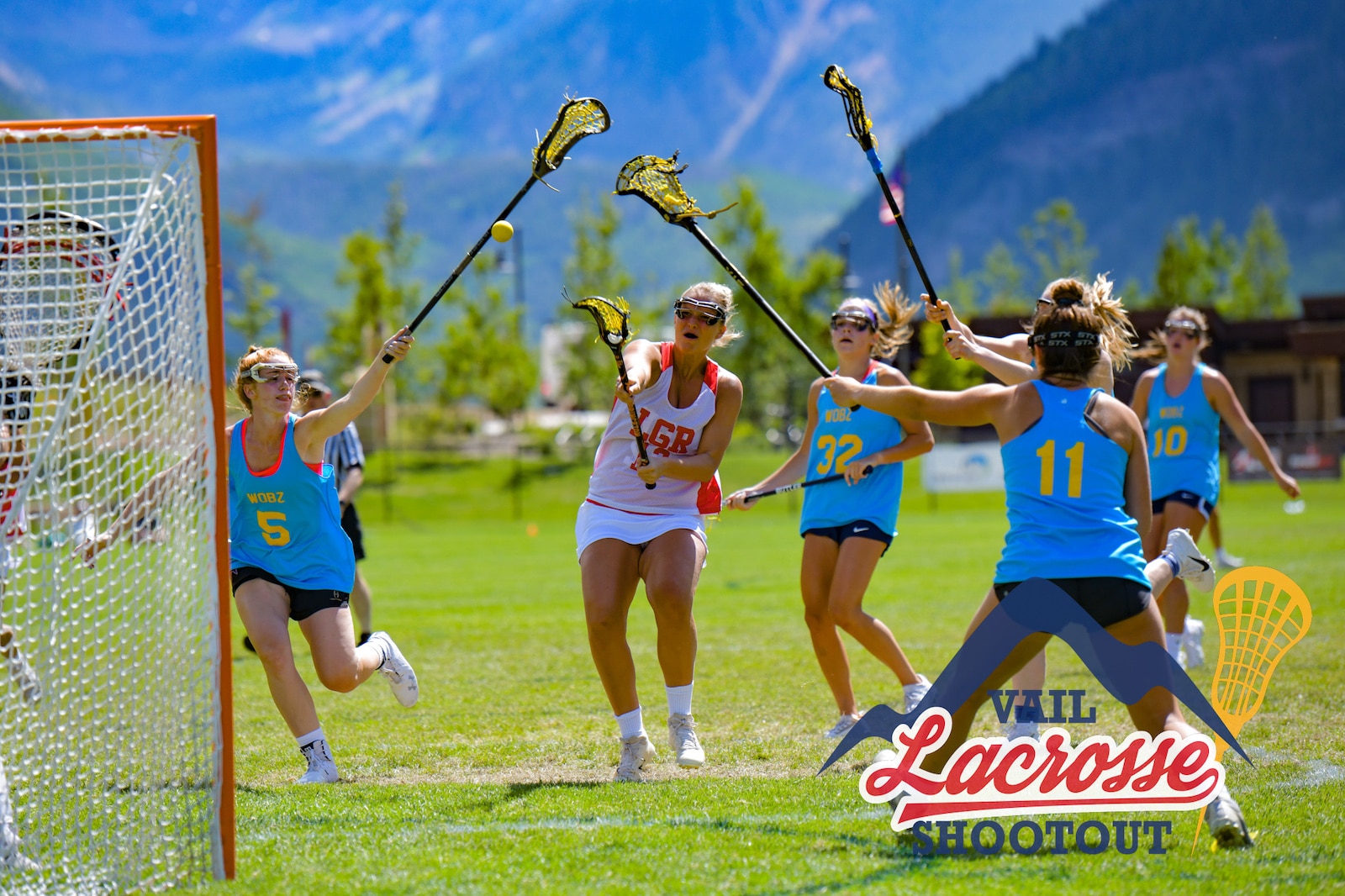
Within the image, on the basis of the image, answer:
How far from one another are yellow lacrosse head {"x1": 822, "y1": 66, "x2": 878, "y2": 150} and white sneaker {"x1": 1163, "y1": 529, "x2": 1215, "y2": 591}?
2.17 meters

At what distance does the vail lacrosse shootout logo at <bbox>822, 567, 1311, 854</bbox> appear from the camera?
406 cm

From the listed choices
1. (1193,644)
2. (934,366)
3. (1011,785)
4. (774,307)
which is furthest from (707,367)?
(934,366)

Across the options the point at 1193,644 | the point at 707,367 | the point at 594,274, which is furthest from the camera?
the point at 594,274

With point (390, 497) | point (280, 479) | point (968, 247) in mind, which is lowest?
point (390, 497)

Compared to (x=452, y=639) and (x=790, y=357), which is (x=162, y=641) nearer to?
(x=452, y=639)

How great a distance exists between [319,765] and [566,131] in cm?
296

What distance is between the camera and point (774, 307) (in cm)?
3709

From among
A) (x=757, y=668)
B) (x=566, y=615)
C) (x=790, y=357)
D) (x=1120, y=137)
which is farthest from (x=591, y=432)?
Result: (x=1120, y=137)

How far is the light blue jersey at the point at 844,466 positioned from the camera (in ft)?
21.2

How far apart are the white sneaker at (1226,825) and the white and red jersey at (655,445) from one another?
8.10 ft

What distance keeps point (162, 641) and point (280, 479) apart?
4.18ft

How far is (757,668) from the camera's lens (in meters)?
8.45

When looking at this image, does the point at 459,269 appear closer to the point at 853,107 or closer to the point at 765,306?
the point at 765,306

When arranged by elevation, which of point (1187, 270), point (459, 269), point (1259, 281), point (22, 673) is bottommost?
point (22, 673)
